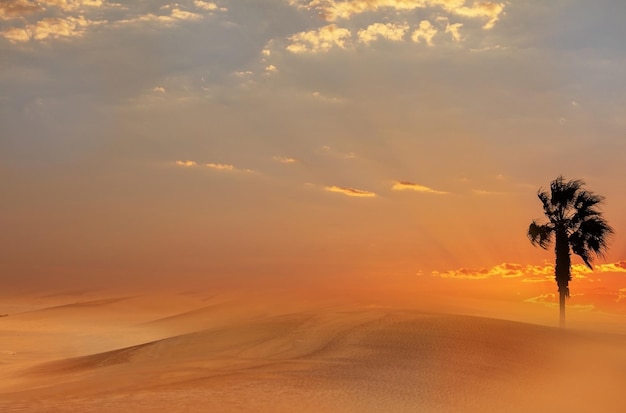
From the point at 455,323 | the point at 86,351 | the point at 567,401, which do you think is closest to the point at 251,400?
the point at 567,401

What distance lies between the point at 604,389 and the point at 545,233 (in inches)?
832

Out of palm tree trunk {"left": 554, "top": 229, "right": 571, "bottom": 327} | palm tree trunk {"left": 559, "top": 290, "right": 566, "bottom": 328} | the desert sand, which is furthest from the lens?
palm tree trunk {"left": 554, "top": 229, "right": 571, "bottom": 327}

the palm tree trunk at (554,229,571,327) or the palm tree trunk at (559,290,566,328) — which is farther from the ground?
the palm tree trunk at (554,229,571,327)

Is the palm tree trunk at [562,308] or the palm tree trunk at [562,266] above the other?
the palm tree trunk at [562,266]

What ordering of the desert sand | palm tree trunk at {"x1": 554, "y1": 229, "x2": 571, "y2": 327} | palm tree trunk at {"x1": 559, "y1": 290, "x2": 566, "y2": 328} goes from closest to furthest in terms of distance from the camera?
the desert sand → palm tree trunk at {"x1": 559, "y1": 290, "x2": 566, "y2": 328} → palm tree trunk at {"x1": 554, "y1": 229, "x2": 571, "y2": 327}

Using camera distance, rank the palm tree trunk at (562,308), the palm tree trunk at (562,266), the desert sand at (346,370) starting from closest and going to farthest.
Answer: the desert sand at (346,370)
the palm tree trunk at (562,308)
the palm tree trunk at (562,266)

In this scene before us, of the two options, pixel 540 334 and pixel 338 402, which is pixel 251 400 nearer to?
pixel 338 402

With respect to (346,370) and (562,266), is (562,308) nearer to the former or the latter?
(562,266)

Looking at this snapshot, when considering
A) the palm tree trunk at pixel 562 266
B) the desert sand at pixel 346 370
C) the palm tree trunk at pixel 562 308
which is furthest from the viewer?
the palm tree trunk at pixel 562 266

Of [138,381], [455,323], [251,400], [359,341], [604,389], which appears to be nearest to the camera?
[251,400]

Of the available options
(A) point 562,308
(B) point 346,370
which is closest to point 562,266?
(A) point 562,308

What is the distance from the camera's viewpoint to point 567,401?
1784cm

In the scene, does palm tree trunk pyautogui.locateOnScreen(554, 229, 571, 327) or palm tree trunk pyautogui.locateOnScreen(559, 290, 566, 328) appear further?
palm tree trunk pyautogui.locateOnScreen(554, 229, 571, 327)

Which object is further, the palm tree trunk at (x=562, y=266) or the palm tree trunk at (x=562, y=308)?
the palm tree trunk at (x=562, y=266)
